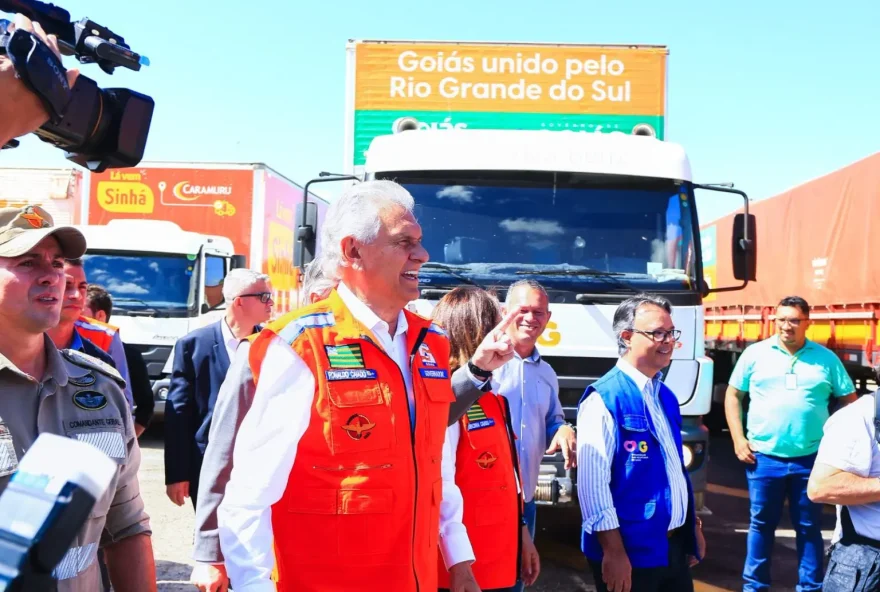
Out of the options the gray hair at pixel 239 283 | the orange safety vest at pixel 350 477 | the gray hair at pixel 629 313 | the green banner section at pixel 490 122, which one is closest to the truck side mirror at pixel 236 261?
the green banner section at pixel 490 122

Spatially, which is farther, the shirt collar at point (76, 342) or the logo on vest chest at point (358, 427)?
the shirt collar at point (76, 342)

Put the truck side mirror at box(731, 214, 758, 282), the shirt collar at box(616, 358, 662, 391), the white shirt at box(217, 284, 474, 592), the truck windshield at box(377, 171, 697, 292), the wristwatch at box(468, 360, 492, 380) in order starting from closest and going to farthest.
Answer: the white shirt at box(217, 284, 474, 592) → the wristwatch at box(468, 360, 492, 380) → the shirt collar at box(616, 358, 662, 391) → the truck windshield at box(377, 171, 697, 292) → the truck side mirror at box(731, 214, 758, 282)

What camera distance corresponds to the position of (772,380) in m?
5.15

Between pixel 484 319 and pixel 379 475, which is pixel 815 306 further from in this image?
pixel 379 475

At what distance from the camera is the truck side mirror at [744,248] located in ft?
17.6

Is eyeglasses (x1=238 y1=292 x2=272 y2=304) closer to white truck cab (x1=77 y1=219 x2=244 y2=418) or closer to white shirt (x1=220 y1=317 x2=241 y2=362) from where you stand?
white shirt (x1=220 y1=317 x2=241 y2=362)

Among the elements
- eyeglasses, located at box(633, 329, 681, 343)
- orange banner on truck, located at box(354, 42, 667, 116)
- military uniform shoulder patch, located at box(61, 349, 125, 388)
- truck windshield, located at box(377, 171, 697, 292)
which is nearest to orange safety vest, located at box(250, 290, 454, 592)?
military uniform shoulder patch, located at box(61, 349, 125, 388)

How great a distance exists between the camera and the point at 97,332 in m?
3.97

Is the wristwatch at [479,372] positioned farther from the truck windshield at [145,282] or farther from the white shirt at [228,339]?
the truck windshield at [145,282]

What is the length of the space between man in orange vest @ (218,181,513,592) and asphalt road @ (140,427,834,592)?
3.41 meters

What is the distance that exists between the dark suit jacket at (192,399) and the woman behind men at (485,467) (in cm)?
167

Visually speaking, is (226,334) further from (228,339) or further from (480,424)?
(480,424)

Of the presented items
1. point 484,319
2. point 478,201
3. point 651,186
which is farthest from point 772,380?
point 484,319

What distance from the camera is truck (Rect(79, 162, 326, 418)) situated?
32.6 ft
